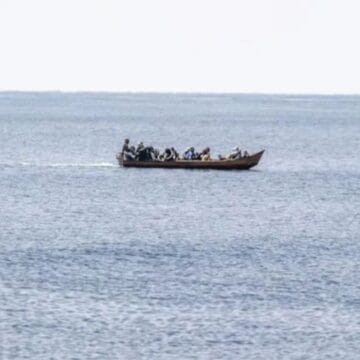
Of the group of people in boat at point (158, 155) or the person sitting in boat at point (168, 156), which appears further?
the group of people in boat at point (158, 155)

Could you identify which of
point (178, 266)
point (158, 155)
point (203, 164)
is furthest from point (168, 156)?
point (178, 266)

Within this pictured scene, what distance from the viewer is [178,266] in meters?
64.6

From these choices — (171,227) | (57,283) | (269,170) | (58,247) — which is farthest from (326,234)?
(269,170)

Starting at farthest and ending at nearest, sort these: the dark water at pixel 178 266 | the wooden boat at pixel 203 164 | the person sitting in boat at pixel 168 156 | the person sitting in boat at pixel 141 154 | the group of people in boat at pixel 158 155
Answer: the person sitting in boat at pixel 141 154 → the group of people in boat at pixel 158 155 → the wooden boat at pixel 203 164 → the person sitting in boat at pixel 168 156 → the dark water at pixel 178 266

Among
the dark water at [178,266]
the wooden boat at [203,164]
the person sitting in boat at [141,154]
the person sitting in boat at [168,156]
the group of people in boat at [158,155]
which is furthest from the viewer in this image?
the person sitting in boat at [141,154]

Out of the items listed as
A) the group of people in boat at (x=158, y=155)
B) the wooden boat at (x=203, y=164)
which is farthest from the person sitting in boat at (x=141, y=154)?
the wooden boat at (x=203, y=164)

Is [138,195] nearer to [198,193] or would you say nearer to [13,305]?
[198,193]

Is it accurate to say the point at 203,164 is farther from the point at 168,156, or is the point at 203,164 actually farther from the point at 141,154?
the point at 141,154

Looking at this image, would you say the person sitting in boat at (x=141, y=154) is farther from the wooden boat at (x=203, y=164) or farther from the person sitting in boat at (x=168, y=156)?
the person sitting in boat at (x=168, y=156)

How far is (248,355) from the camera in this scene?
48.1 meters

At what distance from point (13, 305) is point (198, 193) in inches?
1793

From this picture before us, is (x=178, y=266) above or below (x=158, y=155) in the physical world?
above

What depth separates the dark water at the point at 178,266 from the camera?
50062mm

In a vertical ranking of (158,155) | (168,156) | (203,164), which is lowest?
(203,164)
